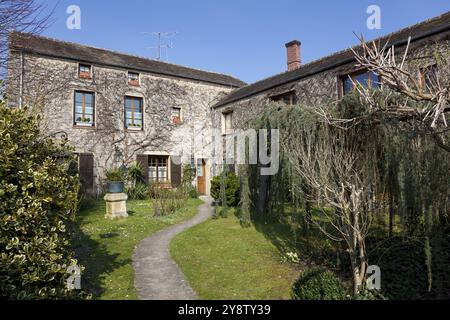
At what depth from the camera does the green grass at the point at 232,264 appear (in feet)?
16.4

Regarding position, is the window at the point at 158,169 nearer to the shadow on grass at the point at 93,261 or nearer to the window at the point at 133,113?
the window at the point at 133,113

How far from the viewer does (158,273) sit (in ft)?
18.9

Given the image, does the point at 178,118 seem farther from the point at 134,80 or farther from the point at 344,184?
the point at 344,184

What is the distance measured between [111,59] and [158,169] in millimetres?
6634

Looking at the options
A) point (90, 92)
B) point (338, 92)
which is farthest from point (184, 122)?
point (338, 92)

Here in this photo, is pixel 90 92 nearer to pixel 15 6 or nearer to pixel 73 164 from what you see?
pixel 73 164

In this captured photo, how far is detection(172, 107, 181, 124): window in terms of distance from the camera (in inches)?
724

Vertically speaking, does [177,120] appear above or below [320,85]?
below

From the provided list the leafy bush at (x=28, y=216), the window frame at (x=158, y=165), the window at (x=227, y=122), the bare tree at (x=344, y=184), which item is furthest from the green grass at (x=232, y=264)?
the window at (x=227, y=122)

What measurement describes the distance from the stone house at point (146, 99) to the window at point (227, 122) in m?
0.06

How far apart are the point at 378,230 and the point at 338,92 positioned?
686 cm

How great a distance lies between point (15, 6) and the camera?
604 centimetres

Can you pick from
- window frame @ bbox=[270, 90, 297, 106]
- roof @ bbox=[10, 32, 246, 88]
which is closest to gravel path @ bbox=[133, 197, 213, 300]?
window frame @ bbox=[270, 90, 297, 106]

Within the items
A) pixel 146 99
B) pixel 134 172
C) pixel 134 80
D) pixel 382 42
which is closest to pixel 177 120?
pixel 146 99
